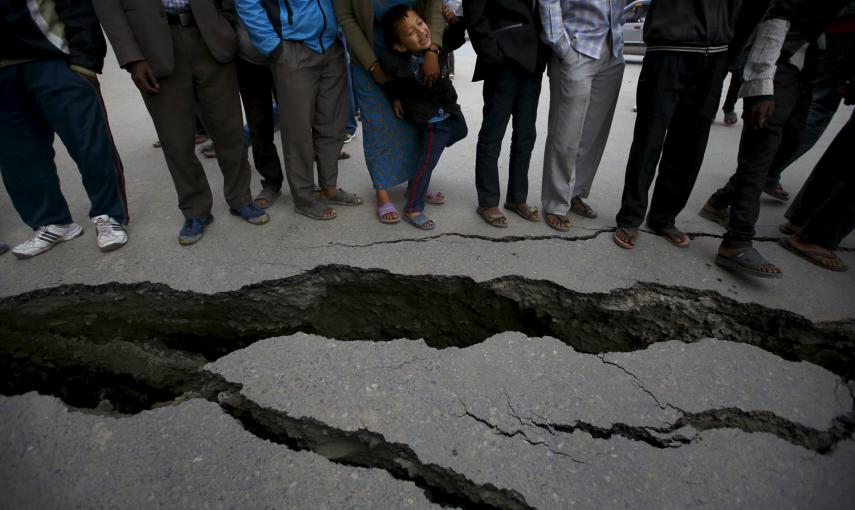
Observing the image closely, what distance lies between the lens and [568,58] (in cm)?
233

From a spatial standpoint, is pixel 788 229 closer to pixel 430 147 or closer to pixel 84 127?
pixel 430 147

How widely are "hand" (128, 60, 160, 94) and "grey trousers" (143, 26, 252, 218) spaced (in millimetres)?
59

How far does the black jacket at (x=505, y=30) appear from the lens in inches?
87.1

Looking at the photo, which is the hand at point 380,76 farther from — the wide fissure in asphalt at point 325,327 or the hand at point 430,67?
the wide fissure in asphalt at point 325,327

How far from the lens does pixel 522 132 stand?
2570 mm

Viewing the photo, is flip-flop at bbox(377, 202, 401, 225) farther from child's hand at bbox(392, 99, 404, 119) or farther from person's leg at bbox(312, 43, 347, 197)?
child's hand at bbox(392, 99, 404, 119)

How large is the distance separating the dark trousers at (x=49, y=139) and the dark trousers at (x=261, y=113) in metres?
0.77

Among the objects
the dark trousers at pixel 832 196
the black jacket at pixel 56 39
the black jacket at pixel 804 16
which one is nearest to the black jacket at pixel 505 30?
the black jacket at pixel 804 16

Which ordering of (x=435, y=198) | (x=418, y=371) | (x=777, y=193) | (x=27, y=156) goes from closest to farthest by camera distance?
(x=418, y=371), (x=27, y=156), (x=435, y=198), (x=777, y=193)

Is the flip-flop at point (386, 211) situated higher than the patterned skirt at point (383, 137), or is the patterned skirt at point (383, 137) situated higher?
the patterned skirt at point (383, 137)

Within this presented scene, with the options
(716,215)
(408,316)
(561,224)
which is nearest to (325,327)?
(408,316)

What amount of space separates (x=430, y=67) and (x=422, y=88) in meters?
0.16

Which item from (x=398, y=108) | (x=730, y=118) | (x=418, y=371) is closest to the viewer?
(x=418, y=371)

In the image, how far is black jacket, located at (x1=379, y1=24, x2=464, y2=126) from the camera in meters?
2.23
